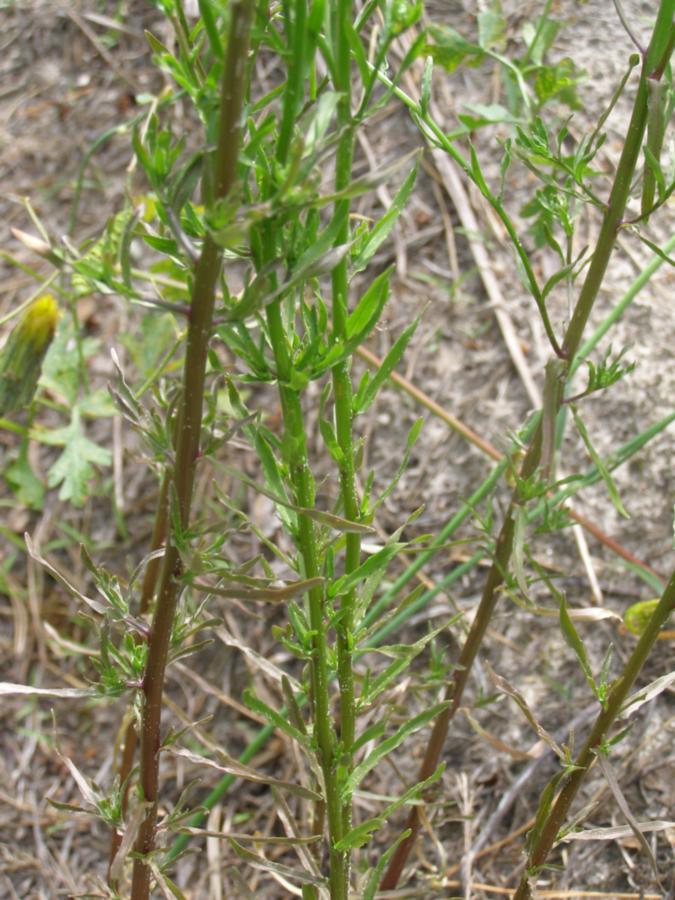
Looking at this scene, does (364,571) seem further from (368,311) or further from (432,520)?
(432,520)

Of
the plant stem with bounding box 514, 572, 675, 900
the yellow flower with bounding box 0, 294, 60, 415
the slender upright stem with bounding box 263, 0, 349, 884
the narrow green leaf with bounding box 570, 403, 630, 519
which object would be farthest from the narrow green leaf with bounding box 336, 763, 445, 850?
the yellow flower with bounding box 0, 294, 60, 415

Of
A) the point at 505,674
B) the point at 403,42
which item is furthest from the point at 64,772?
the point at 403,42

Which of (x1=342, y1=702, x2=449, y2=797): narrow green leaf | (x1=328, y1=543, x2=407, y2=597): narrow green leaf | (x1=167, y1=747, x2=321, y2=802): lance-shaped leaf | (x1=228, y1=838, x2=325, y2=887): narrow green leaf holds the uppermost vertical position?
(x1=328, y1=543, x2=407, y2=597): narrow green leaf

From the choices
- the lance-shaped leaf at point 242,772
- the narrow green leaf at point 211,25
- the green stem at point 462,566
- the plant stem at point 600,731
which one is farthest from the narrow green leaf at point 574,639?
the narrow green leaf at point 211,25

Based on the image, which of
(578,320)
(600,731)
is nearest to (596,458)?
(578,320)

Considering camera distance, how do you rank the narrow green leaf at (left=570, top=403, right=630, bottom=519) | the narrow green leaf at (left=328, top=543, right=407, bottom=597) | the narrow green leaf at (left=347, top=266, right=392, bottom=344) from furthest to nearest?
the narrow green leaf at (left=570, top=403, right=630, bottom=519) → the narrow green leaf at (left=328, top=543, right=407, bottom=597) → the narrow green leaf at (left=347, top=266, right=392, bottom=344)

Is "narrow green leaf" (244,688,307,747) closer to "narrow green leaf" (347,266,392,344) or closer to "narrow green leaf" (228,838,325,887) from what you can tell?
"narrow green leaf" (228,838,325,887)
